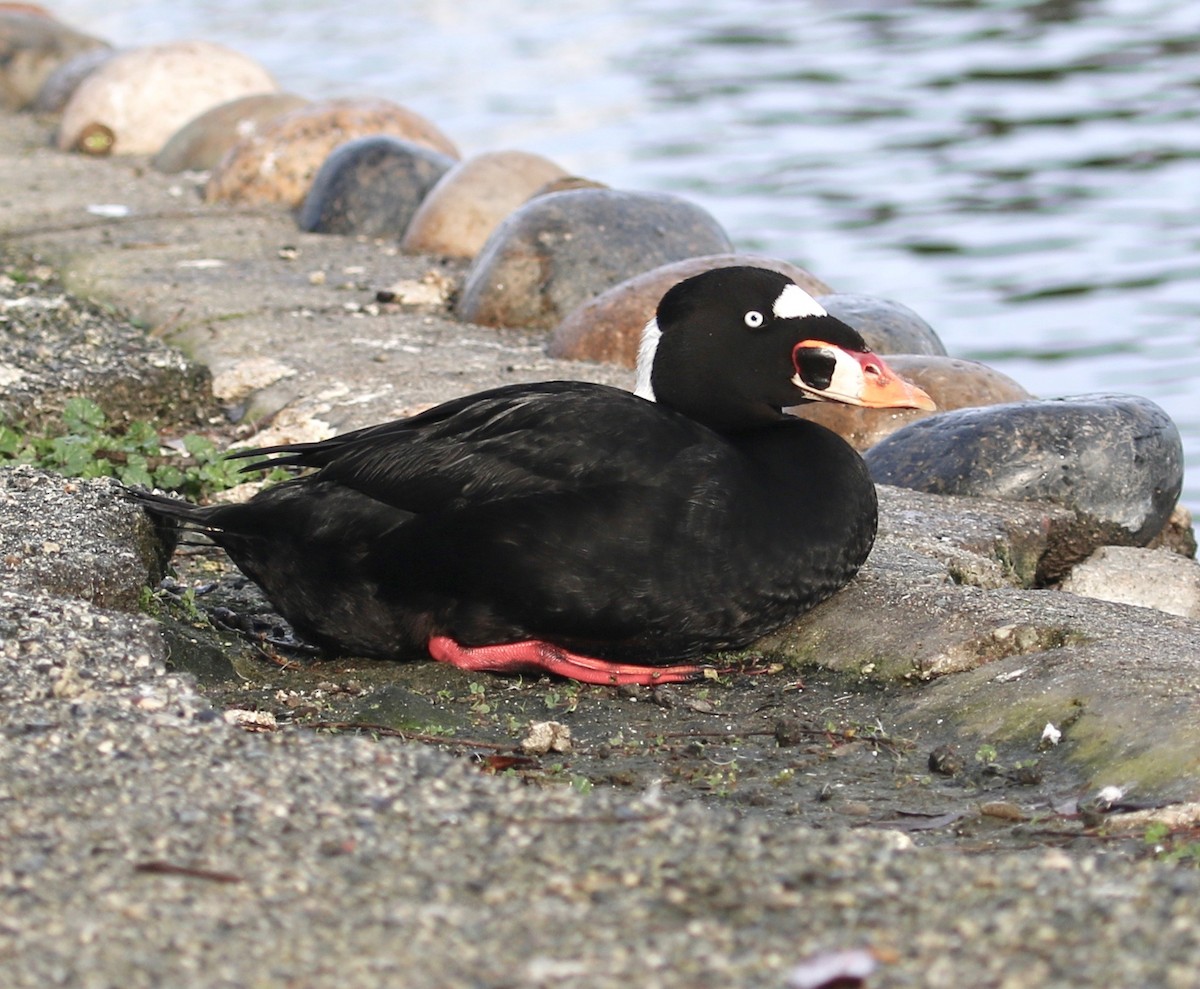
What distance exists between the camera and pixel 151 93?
12.4 meters

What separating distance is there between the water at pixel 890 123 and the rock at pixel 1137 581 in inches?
116

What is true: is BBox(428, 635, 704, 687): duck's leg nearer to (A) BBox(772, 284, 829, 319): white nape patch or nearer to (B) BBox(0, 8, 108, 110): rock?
(A) BBox(772, 284, 829, 319): white nape patch

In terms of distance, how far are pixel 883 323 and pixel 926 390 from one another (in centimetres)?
54

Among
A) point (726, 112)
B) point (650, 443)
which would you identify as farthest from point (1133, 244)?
point (650, 443)

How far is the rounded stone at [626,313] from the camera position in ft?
23.2

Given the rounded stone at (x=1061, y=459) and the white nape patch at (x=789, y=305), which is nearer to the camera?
the white nape patch at (x=789, y=305)

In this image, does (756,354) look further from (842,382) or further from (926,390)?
(926,390)

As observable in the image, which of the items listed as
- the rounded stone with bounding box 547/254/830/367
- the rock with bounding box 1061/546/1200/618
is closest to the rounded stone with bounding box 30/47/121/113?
the rounded stone with bounding box 547/254/830/367

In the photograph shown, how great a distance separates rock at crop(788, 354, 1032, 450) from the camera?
6.58 meters

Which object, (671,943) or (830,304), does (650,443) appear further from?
(830,304)

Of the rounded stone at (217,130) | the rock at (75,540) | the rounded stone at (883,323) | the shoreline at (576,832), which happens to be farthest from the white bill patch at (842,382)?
the rounded stone at (217,130)

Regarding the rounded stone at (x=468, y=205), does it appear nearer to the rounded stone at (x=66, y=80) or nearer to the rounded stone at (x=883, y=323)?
the rounded stone at (x=883, y=323)

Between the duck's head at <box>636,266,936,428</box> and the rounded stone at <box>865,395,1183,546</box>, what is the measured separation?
1235 mm

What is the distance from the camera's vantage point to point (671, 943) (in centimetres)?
234
